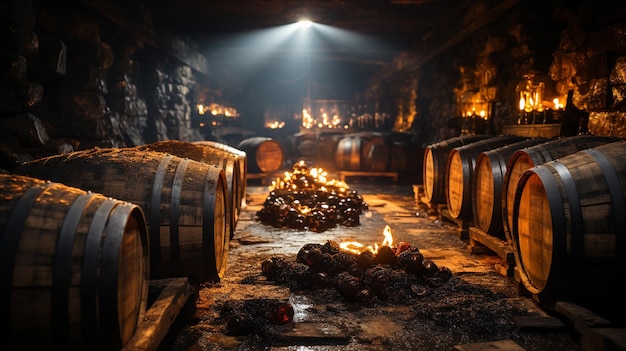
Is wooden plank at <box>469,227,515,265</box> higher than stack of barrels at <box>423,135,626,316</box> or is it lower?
lower

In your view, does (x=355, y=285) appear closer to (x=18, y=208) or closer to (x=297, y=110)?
(x=18, y=208)

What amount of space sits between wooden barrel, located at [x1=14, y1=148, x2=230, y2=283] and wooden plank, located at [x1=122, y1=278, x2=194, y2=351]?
0.16 m

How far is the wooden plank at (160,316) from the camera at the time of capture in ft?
6.57

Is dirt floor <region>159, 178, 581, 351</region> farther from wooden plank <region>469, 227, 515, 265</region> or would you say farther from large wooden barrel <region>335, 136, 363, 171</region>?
large wooden barrel <region>335, 136, 363, 171</region>

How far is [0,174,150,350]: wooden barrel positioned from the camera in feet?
5.39

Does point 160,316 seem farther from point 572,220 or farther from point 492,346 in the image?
point 572,220

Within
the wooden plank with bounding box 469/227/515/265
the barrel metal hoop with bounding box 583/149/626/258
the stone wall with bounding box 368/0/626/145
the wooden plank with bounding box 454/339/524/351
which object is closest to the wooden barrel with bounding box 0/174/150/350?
the wooden plank with bounding box 454/339/524/351

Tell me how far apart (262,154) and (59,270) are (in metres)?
8.87

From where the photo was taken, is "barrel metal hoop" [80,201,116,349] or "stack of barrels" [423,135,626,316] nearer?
"barrel metal hoop" [80,201,116,349]

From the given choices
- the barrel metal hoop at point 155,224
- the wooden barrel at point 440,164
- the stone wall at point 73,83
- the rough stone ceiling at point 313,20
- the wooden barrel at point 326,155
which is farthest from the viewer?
the wooden barrel at point 326,155

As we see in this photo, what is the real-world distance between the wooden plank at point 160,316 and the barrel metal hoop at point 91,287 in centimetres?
22

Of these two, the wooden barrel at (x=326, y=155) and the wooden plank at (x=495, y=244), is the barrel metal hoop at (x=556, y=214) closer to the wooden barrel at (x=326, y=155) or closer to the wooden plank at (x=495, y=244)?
the wooden plank at (x=495, y=244)

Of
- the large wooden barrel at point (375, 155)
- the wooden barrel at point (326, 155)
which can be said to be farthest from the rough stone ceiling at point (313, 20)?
the wooden barrel at point (326, 155)

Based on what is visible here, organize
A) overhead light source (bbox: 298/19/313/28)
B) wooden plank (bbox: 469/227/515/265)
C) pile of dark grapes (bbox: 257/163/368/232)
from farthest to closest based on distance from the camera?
overhead light source (bbox: 298/19/313/28)
pile of dark grapes (bbox: 257/163/368/232)
wooden plank (bbox: 469/227/515/265)
